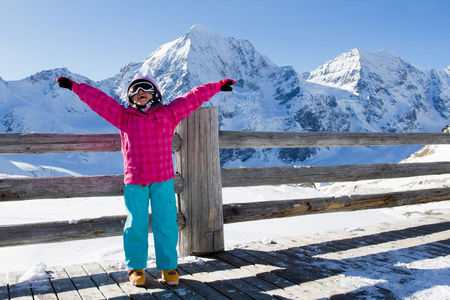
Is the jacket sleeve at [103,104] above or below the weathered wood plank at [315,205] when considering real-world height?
above

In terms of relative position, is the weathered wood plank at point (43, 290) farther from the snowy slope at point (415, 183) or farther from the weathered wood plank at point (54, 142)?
the snowy slope at point (415, 183)

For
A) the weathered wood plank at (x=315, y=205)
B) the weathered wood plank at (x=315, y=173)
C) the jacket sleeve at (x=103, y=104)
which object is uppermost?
the jacket sleeve at (x=103, y=104)

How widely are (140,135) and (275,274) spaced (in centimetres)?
157

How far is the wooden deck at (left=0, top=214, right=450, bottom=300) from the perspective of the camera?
2.77 m

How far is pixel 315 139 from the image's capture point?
445cm

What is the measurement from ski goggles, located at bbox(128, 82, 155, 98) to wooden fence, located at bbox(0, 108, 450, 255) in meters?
0.58

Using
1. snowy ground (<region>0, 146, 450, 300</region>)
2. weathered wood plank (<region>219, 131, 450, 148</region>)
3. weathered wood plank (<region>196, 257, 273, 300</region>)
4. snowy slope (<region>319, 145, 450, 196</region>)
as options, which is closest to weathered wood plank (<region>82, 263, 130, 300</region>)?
snowy ground (<region>0, 146, 450, 300</region>)

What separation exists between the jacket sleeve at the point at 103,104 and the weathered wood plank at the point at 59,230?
36.1 inches

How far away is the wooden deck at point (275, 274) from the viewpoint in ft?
9.08

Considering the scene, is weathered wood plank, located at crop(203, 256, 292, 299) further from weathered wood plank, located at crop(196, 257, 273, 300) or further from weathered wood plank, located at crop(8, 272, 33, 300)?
weathered wood plank, located at crop(8, 272, 33, 300)

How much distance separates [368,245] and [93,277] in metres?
2.74

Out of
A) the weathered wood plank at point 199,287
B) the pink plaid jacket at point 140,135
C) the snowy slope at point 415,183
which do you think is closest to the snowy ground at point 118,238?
the snowy slope at point 415,183

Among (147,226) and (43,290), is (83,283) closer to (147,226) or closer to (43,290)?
(43,290)

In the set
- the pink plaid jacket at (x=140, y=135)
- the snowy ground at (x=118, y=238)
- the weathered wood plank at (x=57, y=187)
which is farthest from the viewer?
the snowy ground at (x=118, y=238)
